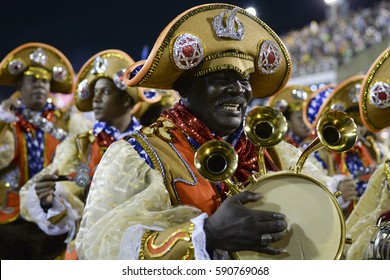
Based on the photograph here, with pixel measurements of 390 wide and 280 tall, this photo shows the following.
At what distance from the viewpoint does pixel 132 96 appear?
5.57m

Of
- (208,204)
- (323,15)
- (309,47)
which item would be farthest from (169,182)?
(323,15)

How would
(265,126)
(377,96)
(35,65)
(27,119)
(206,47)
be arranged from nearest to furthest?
1. (265,126)
2. (206,47)
3. (377,96)
4. (27,119)
5. (35,65)

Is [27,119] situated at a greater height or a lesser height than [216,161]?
lesser

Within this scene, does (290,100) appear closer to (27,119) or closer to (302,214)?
(27,119)

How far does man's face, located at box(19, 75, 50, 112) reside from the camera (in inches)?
245

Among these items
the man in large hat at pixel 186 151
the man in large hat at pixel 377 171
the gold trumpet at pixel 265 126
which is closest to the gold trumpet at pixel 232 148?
the gold trumpet at pixel 265 126

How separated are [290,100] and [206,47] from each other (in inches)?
211

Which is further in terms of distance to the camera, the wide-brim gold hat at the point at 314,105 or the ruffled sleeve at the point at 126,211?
the wide-brim gold hat at the point at 314,105

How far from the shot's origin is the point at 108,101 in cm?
549

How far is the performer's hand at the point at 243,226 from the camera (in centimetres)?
214

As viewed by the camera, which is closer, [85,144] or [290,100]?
[85,144]

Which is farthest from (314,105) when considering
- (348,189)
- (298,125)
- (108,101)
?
(108,101)

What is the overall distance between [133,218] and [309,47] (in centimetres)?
2671

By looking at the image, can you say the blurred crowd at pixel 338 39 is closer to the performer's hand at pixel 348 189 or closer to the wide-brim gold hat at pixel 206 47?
the performer's hand at pixel 348 189
